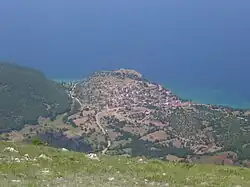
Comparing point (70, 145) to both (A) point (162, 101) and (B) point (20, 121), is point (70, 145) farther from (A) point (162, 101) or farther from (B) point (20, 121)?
(A) point (162, 101)

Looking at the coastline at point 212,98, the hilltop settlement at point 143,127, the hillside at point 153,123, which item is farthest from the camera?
the coastline at point 212,98

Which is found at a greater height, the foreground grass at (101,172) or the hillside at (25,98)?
the hillside at (25,98)

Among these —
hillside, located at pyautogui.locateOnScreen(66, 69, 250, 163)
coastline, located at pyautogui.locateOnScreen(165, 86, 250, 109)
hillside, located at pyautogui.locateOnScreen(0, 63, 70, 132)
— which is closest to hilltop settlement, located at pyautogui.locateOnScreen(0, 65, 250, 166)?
hillside, located at pyautogui.locateOnScreen(66, 69, 250, 163)

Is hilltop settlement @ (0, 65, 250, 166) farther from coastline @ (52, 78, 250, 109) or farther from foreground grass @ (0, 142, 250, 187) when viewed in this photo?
foreground grass @ (0, 142, 250, 187)

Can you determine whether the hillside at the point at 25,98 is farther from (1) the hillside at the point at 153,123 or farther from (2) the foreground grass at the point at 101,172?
(2) the foreground grass at the point at 101,172

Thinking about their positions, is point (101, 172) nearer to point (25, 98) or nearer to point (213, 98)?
point (25, 98)

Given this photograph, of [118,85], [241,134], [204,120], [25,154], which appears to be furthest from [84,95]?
[25,154]

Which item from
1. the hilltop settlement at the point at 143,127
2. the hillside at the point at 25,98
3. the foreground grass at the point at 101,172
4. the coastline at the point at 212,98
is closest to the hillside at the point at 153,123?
the hilltop settlement at the point at 143,127
